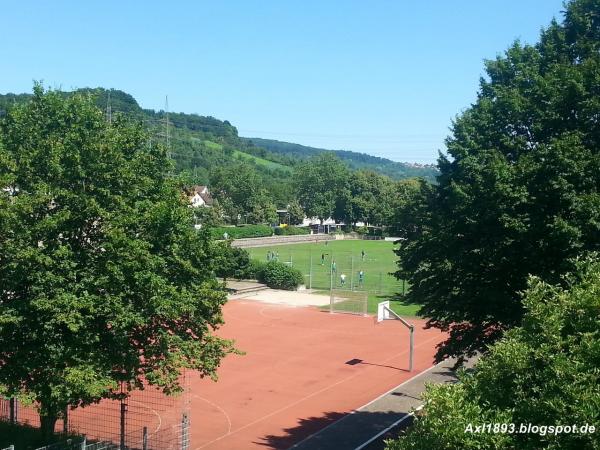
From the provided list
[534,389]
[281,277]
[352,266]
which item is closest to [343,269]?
[281,277]

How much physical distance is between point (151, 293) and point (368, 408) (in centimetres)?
1156

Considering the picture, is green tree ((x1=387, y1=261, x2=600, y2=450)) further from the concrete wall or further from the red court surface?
the concrete wall

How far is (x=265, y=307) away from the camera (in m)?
43.2

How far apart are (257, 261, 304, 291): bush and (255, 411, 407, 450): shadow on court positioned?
28461 millimetres

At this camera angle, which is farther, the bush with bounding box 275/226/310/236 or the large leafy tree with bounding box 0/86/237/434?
the bush with bounding box 275/226/310/236

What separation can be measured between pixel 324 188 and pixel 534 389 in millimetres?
131605

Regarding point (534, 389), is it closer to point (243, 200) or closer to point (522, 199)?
point (522, 199)

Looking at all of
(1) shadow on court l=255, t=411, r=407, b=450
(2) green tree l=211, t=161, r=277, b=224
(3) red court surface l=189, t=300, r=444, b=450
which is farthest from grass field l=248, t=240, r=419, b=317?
(2) green tree l=211, t=161, r=277, b=224

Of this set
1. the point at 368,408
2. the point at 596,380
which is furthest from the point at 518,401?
the point at 368,408

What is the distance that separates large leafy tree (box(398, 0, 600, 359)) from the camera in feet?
46.7

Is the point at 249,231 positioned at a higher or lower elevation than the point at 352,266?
higher

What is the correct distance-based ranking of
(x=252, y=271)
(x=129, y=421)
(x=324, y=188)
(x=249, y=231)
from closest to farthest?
(x=129, y=421) → (x=252, y=271) → (x=249, y=231) → (x=324, y=188)

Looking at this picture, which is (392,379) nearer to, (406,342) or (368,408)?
(368,408)

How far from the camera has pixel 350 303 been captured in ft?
138
